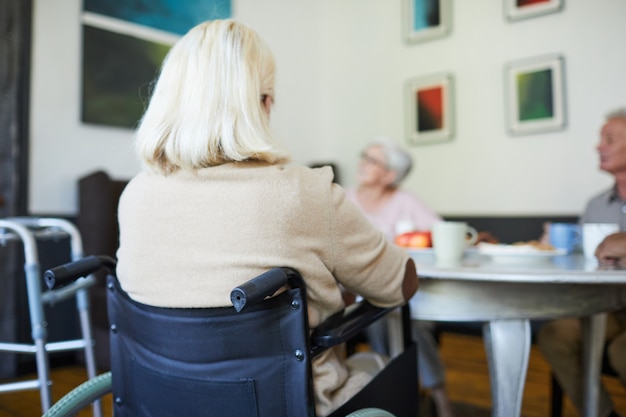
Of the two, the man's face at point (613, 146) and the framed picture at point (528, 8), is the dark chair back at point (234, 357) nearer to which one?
the man's face at point (613, 146)

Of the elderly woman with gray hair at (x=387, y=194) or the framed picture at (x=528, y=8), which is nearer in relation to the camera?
Result: the elderly woman with gray hair at (x=387, y=194)

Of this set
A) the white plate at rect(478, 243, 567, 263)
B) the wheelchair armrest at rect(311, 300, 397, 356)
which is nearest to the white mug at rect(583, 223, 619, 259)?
the white plate at rect(478, 243, 567, 263)

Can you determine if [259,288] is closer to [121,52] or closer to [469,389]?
[469,389]

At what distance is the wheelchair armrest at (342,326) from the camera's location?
0.91 metres

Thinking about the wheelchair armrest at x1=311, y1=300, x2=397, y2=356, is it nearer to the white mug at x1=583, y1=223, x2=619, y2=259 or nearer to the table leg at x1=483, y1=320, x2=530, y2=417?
the table leg at x1=483, y1=320, x2=530, y2=417

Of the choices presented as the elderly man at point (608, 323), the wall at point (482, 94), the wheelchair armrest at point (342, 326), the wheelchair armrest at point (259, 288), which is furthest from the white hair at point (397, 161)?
the wheelchair armrest at point (259, 288)

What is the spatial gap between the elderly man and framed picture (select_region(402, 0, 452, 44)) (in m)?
1.77

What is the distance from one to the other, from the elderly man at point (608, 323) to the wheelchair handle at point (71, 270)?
116 centimetres

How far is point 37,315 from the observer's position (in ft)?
5.01

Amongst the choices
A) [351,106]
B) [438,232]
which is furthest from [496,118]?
[438,232]

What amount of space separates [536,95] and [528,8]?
Answer: 559 mm

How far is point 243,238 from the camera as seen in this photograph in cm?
86

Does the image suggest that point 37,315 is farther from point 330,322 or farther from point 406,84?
point 406,84

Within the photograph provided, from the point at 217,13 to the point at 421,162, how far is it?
2.84 metres
